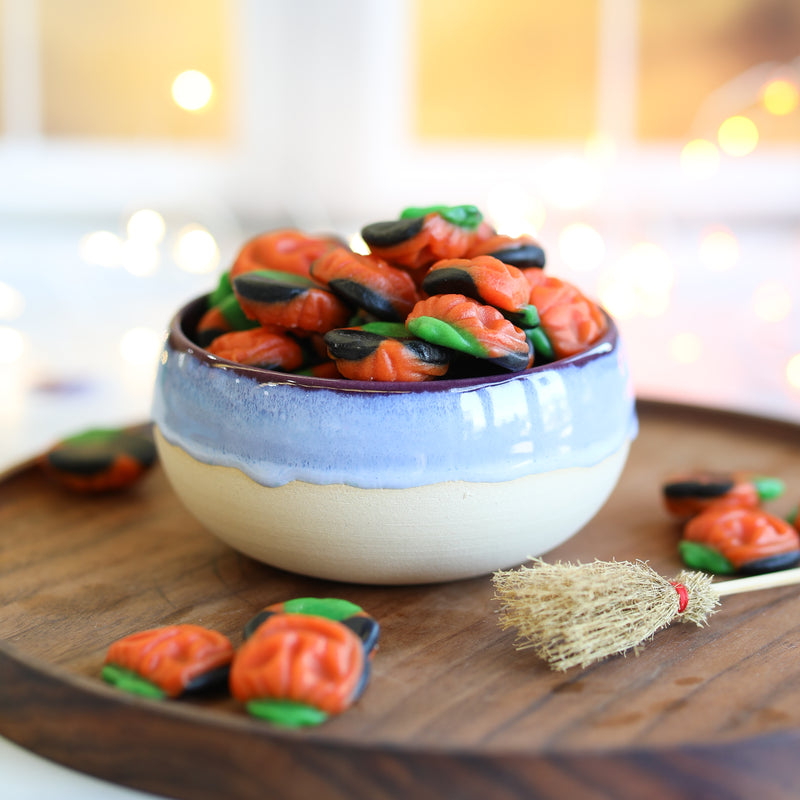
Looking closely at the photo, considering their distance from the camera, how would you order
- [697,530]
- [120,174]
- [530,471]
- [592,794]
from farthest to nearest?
[120,174] < [697,530] < [530,471] < [592,794]

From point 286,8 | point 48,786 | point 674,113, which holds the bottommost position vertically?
point 48,786

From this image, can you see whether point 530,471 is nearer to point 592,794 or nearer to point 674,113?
point 592,794

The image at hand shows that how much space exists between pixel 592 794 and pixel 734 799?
0.22 ft

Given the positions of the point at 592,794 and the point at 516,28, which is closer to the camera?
the point at 592,794

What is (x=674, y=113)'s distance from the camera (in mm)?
2018

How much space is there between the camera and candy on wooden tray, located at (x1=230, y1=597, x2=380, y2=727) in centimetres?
50

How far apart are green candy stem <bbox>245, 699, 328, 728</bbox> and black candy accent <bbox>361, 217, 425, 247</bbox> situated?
0.92ft

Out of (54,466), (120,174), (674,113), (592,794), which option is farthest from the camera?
(674,113)

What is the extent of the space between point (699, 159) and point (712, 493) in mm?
1335

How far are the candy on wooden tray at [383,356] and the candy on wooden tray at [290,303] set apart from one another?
4 cm

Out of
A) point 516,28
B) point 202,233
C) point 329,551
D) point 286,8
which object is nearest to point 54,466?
point 329,551

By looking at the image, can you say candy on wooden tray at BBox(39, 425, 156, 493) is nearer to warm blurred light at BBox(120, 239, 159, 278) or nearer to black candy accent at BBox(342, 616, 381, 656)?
black candy accent at BBox(342, 616, 381, 656)

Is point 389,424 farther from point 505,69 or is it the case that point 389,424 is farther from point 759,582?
point 505,69

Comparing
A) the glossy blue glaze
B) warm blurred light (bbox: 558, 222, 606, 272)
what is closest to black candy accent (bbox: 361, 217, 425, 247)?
the glossy blue glaze
